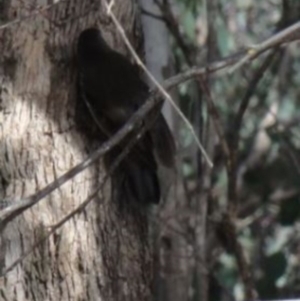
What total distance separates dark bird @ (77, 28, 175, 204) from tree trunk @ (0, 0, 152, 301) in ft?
0.15

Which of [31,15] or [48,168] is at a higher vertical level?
[31,15]

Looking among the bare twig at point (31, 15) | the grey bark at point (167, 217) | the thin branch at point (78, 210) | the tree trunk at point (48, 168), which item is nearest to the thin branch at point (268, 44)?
the thin branch at point (78, 210)

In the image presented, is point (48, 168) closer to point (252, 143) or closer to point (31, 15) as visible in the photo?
point (31, 15)

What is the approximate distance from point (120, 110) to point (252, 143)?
3.27 metres

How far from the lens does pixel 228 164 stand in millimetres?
4695

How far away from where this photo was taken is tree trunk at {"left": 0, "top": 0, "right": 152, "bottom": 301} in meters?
3.52

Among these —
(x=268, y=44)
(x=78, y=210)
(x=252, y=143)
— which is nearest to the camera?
(x=268, y=44)

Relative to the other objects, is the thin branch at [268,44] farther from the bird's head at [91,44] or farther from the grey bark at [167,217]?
the grey bark at [167,217]

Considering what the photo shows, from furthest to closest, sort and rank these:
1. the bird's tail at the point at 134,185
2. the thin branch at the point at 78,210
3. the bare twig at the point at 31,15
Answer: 1. the bird's tail at the point at 134,185
2. the bare twig at the point at 31,15
3. the thin branch at the point at 78,210

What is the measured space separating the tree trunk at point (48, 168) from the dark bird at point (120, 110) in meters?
0.05

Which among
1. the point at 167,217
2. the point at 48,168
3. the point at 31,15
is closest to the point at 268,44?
the point at 31,15

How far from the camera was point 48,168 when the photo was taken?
3572 millimetres

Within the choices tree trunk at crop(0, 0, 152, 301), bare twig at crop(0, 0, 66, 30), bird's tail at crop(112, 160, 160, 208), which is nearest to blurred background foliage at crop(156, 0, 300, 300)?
bird's tail at crop(112, 160, 160, 208)

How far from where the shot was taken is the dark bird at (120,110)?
359 cm
